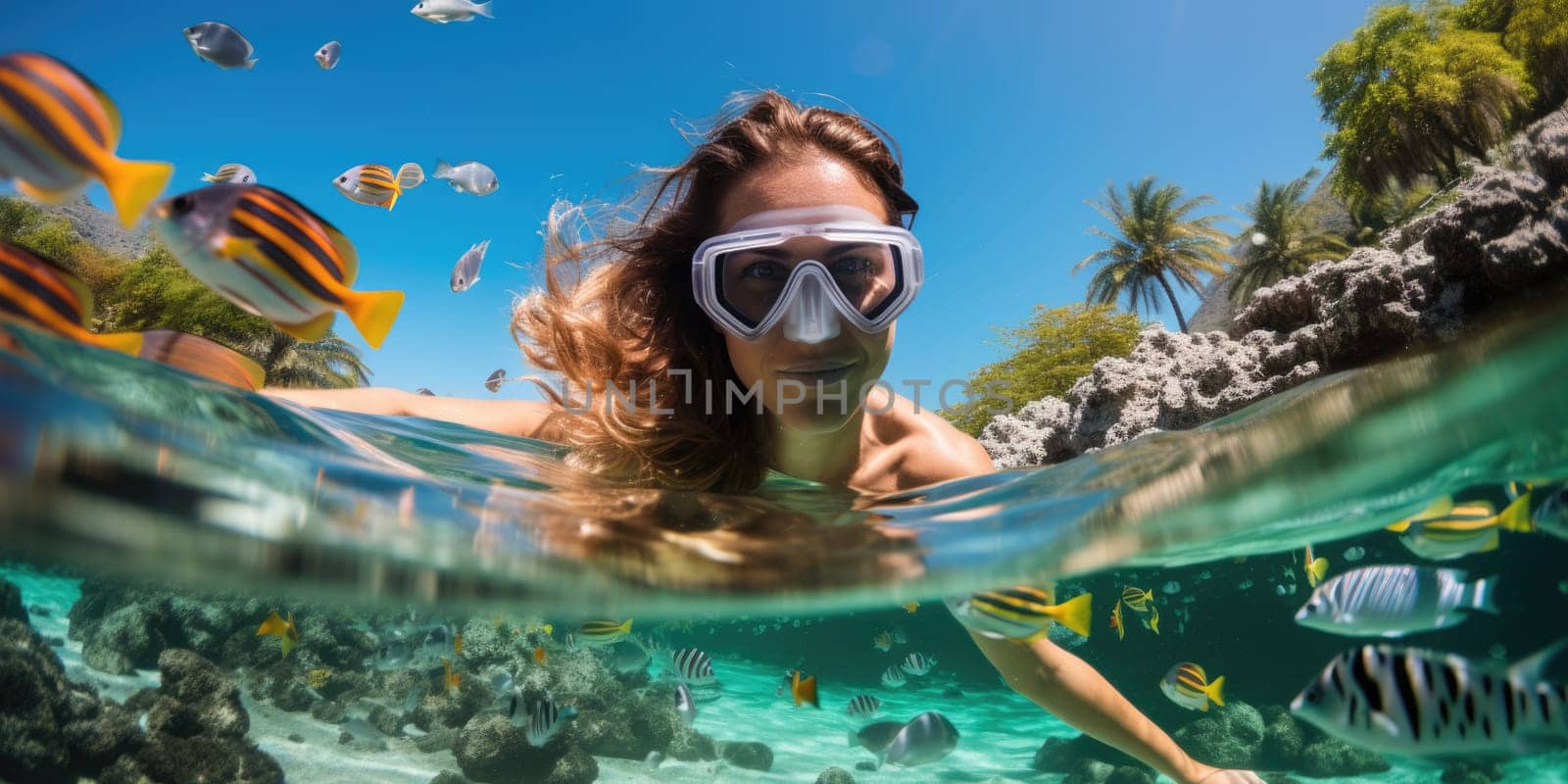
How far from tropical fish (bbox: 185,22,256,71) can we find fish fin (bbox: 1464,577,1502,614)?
1386cm

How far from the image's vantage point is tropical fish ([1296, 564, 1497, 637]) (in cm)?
291

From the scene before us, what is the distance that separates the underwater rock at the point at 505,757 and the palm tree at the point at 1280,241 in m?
44.2

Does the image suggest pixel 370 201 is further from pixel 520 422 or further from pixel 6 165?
pixel 6 165

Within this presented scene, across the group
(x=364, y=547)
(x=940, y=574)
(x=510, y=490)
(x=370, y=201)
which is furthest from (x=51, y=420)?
(x=370, y=201)

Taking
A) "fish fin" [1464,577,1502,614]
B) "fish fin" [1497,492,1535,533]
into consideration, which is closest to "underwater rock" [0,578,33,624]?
"fish fin" [1464,577,1502,614]

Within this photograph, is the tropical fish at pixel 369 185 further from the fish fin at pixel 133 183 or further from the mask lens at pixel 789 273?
the fish fin at pixel 133 183

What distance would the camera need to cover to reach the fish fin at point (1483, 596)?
2.81 meters

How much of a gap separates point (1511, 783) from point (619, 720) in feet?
41.1

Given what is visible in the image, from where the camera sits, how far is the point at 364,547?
397cm

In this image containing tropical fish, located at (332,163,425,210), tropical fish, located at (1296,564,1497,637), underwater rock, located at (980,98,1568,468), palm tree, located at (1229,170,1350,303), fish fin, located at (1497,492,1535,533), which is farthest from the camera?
palm tree, located at (1229,170,1350,303)

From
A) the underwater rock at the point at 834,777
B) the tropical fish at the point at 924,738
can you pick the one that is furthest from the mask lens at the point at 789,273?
the underwater rock at the point at 834,777

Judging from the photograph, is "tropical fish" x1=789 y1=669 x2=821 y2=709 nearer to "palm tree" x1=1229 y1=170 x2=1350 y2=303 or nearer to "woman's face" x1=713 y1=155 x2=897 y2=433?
"woman's face" x1=713 y1=155 x2=897 y2=433

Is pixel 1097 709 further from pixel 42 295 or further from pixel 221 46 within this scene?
pixel 221 46

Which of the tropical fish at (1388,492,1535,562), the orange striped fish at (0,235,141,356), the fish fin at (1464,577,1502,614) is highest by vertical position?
the orange striped fish at (0,235,141,356)
